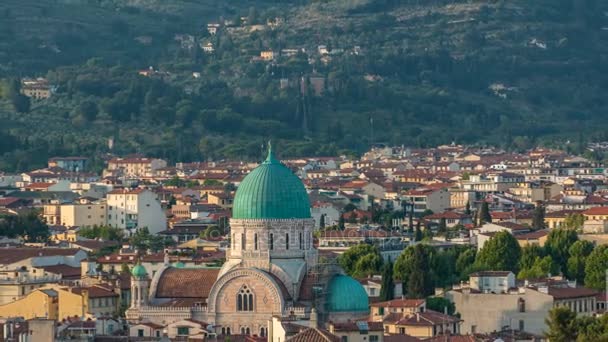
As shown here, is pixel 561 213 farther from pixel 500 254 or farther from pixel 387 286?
pixel 387 286

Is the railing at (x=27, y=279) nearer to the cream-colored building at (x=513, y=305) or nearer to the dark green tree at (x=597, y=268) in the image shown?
the cream-colored building at (x=513, y=305)

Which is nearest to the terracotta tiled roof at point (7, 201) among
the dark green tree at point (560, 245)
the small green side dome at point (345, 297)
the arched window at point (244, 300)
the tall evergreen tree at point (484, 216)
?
the tall evergreen tree at point (484, 216)

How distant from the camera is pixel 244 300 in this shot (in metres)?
75.2

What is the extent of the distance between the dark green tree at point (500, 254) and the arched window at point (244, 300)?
20.7 meters

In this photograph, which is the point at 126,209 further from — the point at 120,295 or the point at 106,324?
the point at 106,324

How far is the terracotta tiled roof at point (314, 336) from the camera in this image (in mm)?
61281

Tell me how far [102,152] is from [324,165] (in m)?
15.4

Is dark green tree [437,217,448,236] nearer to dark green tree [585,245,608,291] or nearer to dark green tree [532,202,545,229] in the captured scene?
dark green tree [532,202,545,229]

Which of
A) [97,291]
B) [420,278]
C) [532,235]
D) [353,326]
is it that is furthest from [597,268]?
A: [353,326]

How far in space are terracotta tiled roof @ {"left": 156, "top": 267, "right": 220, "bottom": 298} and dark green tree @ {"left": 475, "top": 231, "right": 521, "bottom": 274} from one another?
19737 millimetres

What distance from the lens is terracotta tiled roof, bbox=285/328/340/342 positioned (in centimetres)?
6128

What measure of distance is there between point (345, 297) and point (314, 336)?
12.2 meters

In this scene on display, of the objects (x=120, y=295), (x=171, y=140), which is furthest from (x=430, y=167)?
(x=120, y=295)

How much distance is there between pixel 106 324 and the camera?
233 feet
